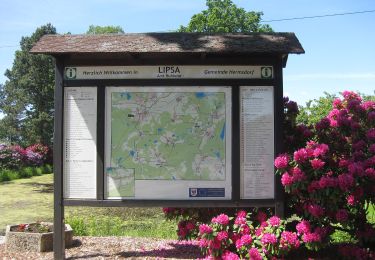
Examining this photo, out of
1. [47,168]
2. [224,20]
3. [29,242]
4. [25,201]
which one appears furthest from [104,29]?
[29,242]

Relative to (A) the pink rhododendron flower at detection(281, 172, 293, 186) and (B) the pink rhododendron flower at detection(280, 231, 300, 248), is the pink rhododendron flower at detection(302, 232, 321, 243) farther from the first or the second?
(A) the pink rhododendron flower at detection(281, 172, 293, 186)

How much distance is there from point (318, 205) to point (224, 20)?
32253 mm

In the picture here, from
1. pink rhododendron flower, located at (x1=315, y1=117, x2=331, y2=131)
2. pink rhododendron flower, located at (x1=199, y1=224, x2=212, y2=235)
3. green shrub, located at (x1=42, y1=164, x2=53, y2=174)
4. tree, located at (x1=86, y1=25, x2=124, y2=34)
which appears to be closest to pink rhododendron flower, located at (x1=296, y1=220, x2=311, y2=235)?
pink rhododendron flower, located at (x1=199, y1=224, x2=212, y2=235)

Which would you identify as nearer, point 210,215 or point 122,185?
point 122,185

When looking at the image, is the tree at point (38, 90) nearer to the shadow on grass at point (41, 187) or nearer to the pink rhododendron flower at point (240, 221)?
the shadow on grass at point (41, 187)

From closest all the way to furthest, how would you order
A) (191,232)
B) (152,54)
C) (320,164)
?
1. (320,164)
2. (152,54)
3. (191,232)

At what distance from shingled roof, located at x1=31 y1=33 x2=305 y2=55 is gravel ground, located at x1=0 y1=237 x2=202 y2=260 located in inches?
113

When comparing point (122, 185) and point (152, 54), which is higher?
point (152, 54)

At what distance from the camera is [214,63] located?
20.1ft

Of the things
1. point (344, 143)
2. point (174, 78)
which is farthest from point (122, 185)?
point (344, 143)

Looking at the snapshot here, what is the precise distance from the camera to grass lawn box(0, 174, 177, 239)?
8648 millimetres

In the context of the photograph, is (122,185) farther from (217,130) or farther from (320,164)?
(320,164)

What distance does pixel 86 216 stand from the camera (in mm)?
11484

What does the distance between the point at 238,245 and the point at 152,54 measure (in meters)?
2.75
